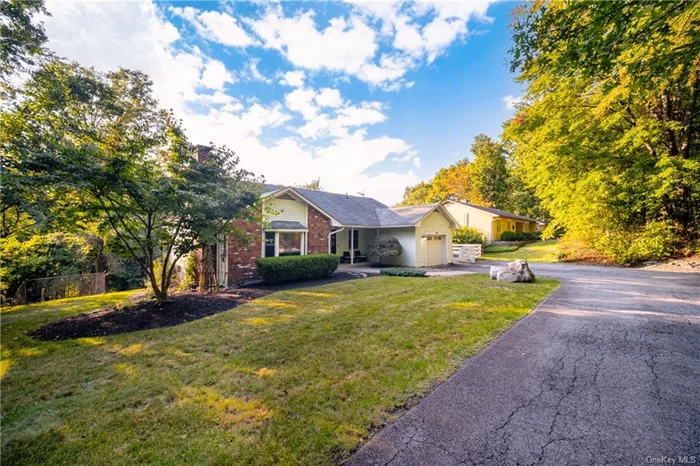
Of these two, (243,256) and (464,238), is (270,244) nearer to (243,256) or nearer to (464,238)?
(243,256)

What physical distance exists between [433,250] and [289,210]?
9.62 meters

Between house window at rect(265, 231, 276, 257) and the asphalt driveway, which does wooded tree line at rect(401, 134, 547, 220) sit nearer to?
house window at rect(265, 231, 276, 257)

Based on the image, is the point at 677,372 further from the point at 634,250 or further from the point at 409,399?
the point at 634,250

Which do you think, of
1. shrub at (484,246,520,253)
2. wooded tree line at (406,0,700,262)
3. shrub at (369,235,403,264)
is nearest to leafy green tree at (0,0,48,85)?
shrub at (369,235,403,264)

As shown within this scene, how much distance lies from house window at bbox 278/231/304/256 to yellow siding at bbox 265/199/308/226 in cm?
72

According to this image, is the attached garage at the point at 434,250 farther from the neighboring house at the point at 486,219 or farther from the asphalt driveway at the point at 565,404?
the neighboring house at the point at 486,219

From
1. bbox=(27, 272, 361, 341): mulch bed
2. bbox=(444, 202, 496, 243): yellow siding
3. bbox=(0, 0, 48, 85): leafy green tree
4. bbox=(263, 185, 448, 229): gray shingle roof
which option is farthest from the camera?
bbox=(444, 202, 496, 243): yellow siding

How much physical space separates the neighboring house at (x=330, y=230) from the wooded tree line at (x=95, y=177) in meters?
1.65

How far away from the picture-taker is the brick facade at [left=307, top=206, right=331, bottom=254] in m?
14.2

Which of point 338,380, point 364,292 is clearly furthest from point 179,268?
point 338,380

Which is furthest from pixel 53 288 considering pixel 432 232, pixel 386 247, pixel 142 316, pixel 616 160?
A: pixel 616 160

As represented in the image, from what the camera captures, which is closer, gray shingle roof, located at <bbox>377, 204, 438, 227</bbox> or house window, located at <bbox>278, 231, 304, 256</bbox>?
house window, located at <bbox>278, 231, 304, 256</bbox>

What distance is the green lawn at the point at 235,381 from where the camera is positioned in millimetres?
2635

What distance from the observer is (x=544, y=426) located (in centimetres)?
277
